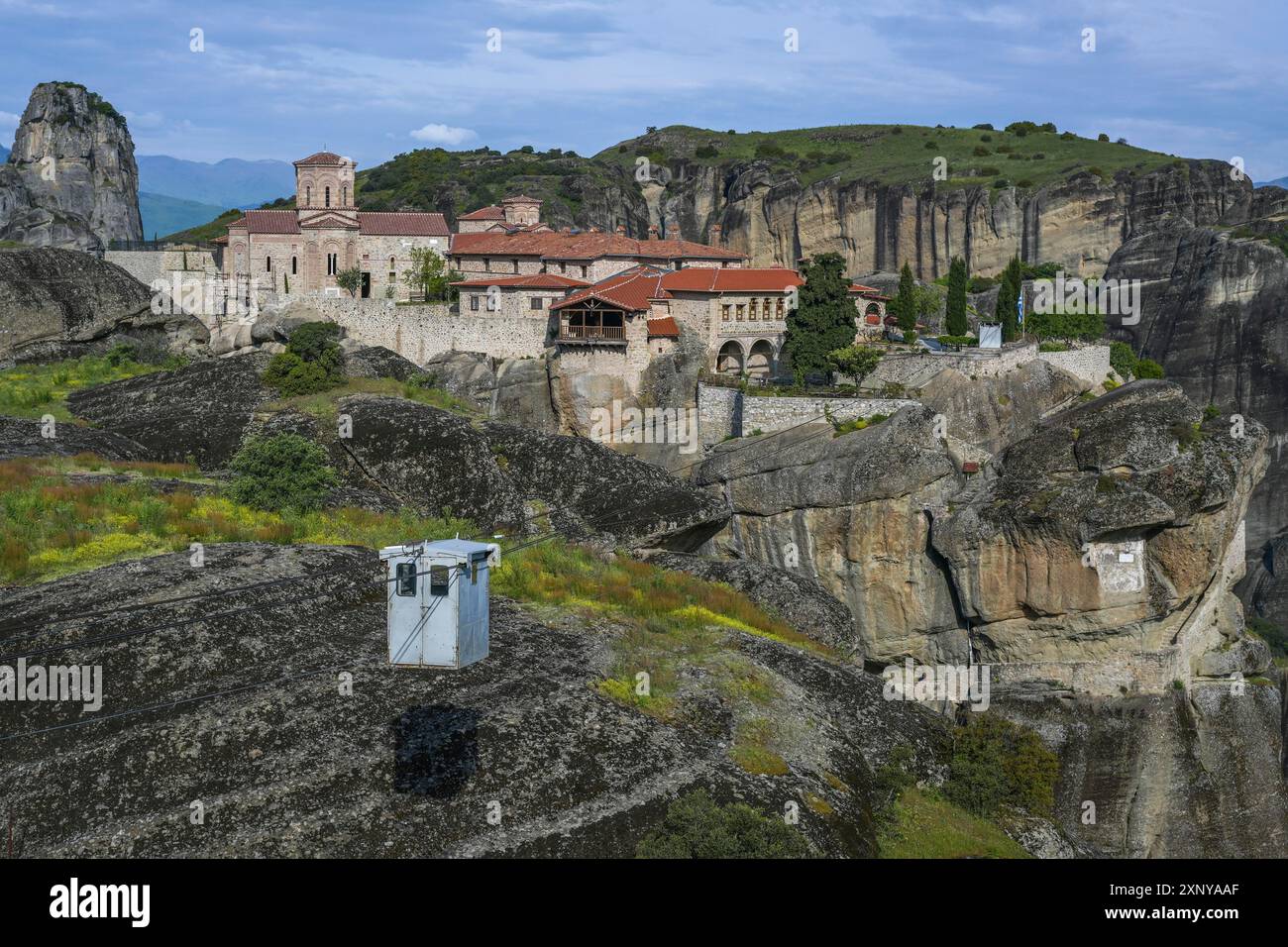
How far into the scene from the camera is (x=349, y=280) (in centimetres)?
6400

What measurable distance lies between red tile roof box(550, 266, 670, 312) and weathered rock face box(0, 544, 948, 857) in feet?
89.1

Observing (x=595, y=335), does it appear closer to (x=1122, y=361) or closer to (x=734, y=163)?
(x=1122, y=361)

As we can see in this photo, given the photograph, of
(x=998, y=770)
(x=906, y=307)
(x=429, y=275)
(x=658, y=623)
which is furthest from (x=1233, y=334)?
(x=658, y=623)

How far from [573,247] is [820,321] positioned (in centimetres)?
1511

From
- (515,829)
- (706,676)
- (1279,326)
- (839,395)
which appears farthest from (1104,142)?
(515,829)

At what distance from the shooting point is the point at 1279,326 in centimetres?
7406

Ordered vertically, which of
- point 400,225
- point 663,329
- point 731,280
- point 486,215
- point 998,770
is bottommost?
point 998,770

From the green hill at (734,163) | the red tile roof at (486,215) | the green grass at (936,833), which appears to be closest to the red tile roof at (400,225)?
the red tile roof at (486,215)

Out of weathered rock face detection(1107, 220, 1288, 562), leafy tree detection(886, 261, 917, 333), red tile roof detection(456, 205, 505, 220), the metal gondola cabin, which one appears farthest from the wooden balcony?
weathered rock face detection(1107, 220, 1288, 562)

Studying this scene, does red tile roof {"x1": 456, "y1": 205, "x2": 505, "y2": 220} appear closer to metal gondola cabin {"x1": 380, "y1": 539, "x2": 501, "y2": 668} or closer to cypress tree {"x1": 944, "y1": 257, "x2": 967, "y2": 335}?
cypress tree {"x1": 944, "y1": 257, "x2": 967, "y2": 335}

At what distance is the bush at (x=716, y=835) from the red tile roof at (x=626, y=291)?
34168 millimetres

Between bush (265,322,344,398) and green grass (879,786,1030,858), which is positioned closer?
green grass (879,786,1030,858)

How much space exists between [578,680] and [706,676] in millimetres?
3258

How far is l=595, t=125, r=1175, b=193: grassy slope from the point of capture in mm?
96750
